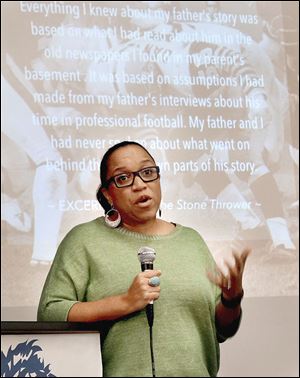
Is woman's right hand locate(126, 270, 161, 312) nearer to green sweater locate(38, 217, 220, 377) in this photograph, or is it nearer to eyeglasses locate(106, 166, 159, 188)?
green sweater locate(38, 217, 220, 377)

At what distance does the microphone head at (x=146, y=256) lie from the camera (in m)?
1.94

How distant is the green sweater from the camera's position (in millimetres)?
1957

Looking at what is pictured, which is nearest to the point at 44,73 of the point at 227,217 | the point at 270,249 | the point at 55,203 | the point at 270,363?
the point at 55,203

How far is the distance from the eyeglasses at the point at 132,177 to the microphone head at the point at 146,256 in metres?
0.29

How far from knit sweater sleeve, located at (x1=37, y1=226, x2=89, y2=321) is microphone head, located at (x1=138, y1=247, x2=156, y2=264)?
0.65ft

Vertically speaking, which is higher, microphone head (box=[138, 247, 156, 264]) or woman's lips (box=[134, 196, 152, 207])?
woman's lips (box=[134, 196, 152, 207])

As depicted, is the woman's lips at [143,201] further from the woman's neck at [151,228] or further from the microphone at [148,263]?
the microphone at [148,263]

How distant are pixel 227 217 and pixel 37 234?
0.79 metres

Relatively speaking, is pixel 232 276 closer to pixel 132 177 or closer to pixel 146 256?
pixel 146 256

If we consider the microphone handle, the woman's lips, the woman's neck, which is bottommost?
the microphone handle

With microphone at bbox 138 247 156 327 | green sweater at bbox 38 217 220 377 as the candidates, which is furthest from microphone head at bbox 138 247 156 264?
green sweater at bbox 38 217 220 377

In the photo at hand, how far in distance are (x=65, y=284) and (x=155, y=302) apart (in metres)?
0.26

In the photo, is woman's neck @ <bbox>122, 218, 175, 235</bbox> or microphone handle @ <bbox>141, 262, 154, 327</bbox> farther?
woman's neck @ <bbox>122, 218, 175, 235</bbox>

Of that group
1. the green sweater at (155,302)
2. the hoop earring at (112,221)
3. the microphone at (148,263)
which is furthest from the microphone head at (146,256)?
the hoop earring at (112,221)
